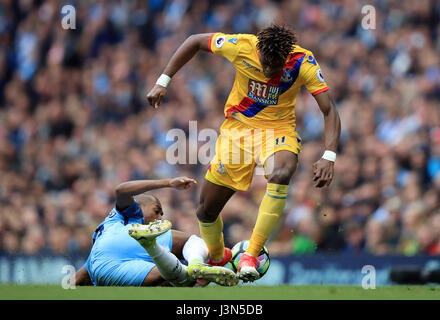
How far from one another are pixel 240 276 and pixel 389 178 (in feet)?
14.9

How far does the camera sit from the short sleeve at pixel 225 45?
6.36 metres

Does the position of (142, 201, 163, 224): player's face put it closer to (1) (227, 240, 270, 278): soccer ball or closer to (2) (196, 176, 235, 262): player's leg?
(2) (196, 176, 235, 262): player's leg

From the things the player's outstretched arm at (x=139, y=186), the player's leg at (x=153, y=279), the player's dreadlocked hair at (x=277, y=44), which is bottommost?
the player's leg at (x=153, y=279)

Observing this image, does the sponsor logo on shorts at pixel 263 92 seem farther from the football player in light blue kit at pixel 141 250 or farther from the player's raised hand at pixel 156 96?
the football player in light blue kit at pixel 141 250

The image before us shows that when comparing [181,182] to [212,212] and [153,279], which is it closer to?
[212,212]

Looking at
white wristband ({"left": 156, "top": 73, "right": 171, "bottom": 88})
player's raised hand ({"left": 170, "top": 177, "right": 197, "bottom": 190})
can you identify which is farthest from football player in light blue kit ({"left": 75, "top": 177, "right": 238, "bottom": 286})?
white wristband ({"left": 156, "top": 73, "right": 171, "bottom": 88})

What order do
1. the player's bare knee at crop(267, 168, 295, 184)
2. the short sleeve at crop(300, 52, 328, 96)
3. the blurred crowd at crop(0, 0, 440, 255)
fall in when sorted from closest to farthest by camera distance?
the player's bare knee at crop(267, 168, 295, 184) → the short sleeve at crop(300, 52, 328, 96) → the blurred crowd at crop(0, 0, 440, 255)

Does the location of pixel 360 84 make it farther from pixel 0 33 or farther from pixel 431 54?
pixel 0 33

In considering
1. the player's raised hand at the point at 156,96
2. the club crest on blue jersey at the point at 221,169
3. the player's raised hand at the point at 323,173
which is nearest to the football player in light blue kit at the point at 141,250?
the club crest on blue jersey at the point at 221,169

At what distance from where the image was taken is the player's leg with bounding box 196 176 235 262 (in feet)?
21.1

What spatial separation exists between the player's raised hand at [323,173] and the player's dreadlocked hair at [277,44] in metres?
0.91

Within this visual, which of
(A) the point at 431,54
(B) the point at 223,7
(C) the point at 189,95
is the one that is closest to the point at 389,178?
(A) the point at 431,54

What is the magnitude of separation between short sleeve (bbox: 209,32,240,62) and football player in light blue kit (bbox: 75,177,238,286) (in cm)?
125

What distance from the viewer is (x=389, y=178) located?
393 inches
